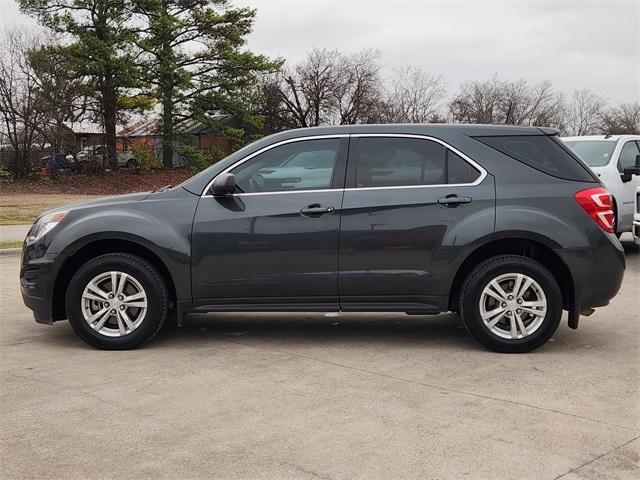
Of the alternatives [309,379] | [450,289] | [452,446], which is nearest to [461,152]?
[450,289]

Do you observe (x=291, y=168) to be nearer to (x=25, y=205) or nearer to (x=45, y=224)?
(x=45, y=224)

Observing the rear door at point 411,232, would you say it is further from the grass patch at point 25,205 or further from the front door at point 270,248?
the grass patch at point 25,205

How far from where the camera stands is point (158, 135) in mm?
36500

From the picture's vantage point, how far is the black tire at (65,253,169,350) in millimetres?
5402

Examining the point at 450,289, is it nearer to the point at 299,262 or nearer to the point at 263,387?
the point at 299,262

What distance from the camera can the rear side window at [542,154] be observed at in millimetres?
5426

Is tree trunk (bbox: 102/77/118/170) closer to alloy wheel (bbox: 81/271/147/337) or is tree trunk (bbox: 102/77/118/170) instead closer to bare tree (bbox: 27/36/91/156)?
bare tree (bbox: 27/36/91/156)

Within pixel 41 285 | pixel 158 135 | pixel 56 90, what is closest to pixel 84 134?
pixel 56 90

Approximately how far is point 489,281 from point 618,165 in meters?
6.82

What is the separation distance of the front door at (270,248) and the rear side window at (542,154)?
133 cm

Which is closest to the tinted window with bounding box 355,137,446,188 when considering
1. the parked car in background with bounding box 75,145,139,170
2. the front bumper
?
the front bumper

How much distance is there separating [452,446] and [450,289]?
1989 mm

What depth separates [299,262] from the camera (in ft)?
17.6

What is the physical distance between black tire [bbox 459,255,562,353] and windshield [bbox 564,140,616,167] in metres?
6.48
